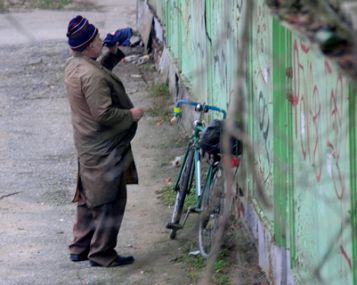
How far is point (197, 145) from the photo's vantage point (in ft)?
25.7

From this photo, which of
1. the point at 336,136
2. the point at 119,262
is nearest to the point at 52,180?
the point at 119,262

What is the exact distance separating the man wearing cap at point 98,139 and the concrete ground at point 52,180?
0.27 meters

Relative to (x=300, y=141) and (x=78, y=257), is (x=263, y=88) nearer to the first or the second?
(x=300, y=141)

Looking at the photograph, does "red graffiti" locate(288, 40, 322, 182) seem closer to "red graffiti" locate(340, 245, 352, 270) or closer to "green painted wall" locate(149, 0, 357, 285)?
"green painted wall" locate(149, 0, 357, 285)

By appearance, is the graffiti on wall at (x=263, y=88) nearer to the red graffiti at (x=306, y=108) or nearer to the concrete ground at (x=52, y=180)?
the red graffiti at (x=306, y=108)

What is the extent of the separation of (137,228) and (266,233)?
1862 mm

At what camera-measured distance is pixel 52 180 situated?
10117 mm

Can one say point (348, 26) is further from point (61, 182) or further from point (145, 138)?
point (145, 138)

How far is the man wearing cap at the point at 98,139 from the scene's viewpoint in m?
7.46

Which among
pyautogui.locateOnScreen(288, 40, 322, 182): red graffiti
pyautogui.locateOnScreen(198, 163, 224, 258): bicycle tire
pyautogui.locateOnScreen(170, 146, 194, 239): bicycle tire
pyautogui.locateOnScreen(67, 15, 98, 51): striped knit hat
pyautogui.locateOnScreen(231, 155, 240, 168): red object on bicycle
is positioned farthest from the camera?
pyautogui.locateOnScreen(170, 146, 194, 239): bicycle tire

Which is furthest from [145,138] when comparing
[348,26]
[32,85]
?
[348,26]

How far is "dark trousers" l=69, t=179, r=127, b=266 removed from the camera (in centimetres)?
777

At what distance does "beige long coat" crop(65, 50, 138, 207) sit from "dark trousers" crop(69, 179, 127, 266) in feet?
0.30

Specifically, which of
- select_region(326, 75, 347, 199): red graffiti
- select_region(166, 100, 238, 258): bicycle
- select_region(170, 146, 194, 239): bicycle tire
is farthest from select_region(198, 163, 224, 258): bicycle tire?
select_region(326, 75, 347, 199): red graffiti
